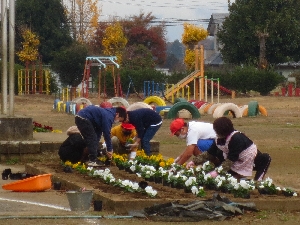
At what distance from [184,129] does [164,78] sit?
4929 cm

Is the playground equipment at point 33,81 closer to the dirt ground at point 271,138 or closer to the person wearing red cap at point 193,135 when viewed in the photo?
the dirt ground at point 271,138

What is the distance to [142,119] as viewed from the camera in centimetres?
1555

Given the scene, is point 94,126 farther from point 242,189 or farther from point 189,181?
point 242,189

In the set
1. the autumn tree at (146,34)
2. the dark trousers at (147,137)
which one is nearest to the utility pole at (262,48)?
the autumn tree at (146,34)

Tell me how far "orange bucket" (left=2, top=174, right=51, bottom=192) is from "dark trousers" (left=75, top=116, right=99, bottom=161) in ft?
5.88

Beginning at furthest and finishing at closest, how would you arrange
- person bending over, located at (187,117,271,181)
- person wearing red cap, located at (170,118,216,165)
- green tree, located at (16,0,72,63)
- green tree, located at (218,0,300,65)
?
green tree, located at (16,0,72,63) < green tree, located at (218,0,300,65) < person wearing red cap, located at (170,118,216,165) < person bending over, located at (187,117,271,181)

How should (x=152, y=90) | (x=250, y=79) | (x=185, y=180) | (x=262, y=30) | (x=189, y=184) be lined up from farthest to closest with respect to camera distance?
(x=262, y=30) → (x=250, y=79) → (x=152, y=90) → (x=185, y=180) → (x=189, y=184)

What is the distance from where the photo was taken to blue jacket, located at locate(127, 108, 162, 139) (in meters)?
15.5

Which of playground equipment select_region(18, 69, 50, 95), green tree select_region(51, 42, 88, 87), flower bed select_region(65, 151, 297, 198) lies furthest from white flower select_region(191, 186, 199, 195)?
green tree select_region(51, 42, 88, 87)

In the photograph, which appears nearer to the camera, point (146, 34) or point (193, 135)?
point (193, 135)

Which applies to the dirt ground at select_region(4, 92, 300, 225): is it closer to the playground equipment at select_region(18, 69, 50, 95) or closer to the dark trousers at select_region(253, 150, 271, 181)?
the dark trousers at select_region(253, 150, 271, 181)

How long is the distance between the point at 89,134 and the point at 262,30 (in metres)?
53.7

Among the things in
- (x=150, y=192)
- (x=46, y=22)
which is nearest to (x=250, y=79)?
(x=46, y=22)

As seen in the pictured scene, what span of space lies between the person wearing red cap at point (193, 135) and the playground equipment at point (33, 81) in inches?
1769
